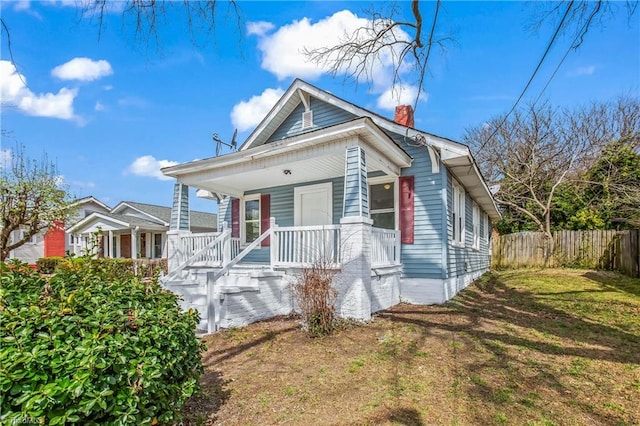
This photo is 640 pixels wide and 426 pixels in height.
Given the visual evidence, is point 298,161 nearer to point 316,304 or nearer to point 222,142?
point 316,304

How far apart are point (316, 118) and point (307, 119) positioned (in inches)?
11.6

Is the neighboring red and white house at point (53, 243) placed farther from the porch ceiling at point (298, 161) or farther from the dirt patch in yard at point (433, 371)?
the dirt patch in yard at point (433, 371)

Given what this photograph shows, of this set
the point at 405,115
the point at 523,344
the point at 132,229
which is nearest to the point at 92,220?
the point at 132,229

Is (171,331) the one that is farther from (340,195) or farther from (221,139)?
(221,139)

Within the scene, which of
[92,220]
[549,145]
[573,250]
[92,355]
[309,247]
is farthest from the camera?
[549,145]

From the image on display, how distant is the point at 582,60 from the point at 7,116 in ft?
33.8

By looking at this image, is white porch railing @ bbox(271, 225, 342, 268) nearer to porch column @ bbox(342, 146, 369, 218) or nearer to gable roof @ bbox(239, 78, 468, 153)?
porch column @ bbox(342, 146, 369, 218)

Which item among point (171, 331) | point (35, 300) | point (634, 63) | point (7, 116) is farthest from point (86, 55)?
point (634, 63)

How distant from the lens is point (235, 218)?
1162 centimetres

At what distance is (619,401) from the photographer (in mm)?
3410

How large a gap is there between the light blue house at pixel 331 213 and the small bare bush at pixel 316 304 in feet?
2.16

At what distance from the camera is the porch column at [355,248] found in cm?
648

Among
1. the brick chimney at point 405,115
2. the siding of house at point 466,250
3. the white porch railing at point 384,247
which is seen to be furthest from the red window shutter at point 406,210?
the brick chimney at point 405,115

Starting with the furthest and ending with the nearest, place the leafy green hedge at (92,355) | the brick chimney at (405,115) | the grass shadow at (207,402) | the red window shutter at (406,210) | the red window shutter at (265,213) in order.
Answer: the red window shutter at (265,213) → the brick chimney at (405,115) → the red window shutter at (406,210) → the grass shadow at (207,402) → the leafy green hedge at (92,355)
